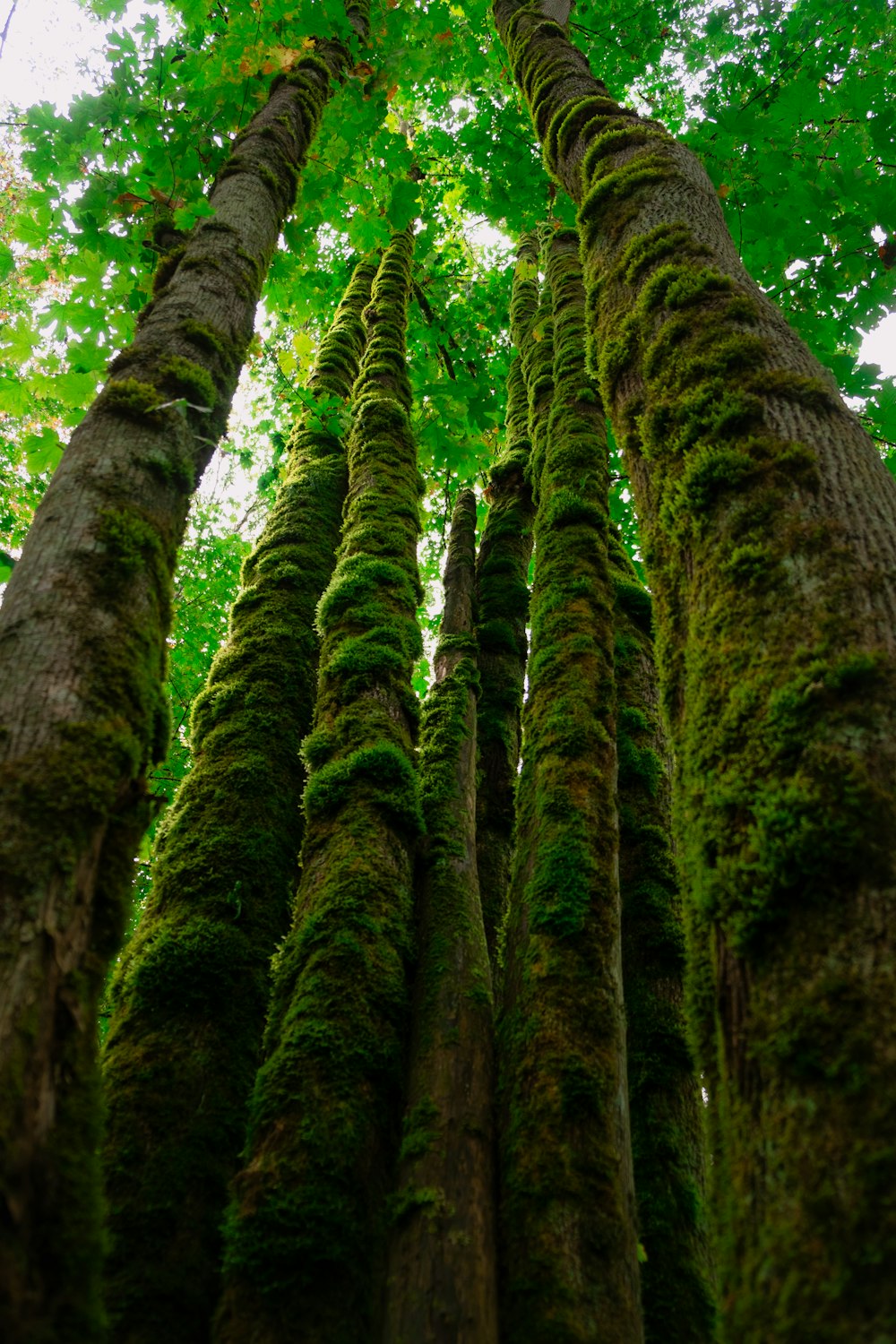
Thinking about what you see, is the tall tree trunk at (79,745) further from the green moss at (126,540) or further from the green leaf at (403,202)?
the green leaf at (403,202)

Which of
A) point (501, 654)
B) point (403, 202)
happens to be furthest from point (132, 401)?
point (403, 202)

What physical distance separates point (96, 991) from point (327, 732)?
2188 millimetres

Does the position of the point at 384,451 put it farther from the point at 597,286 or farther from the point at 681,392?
the point at 681,392

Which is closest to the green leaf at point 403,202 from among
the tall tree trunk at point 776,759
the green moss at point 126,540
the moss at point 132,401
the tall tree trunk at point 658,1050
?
the tall tree trunk at point 776,759

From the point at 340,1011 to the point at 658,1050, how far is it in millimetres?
1589

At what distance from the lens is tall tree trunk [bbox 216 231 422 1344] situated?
223 centimetres

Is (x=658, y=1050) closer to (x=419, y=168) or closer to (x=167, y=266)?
(x=167, y=266)

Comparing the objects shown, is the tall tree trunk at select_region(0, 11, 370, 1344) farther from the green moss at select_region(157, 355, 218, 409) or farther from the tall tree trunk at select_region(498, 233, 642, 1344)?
the tall tree trunk at select_region(498, 233, 642, 1344)

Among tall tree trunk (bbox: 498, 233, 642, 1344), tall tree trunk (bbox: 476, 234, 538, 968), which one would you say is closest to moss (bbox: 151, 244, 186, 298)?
tall tree trunk (bbox: 498, 233, 642, 1344)

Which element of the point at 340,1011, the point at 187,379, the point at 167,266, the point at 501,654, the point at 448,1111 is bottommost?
the point at 448,1111

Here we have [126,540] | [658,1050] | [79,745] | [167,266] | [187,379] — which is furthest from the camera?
[167,266]

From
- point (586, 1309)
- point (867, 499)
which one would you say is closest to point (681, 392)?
point (867, 499)

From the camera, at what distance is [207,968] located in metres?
3.17

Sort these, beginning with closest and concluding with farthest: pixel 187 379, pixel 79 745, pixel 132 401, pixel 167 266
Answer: pixel 79 745, pixel 132 401, pixel 187 379, pixel 167 266
